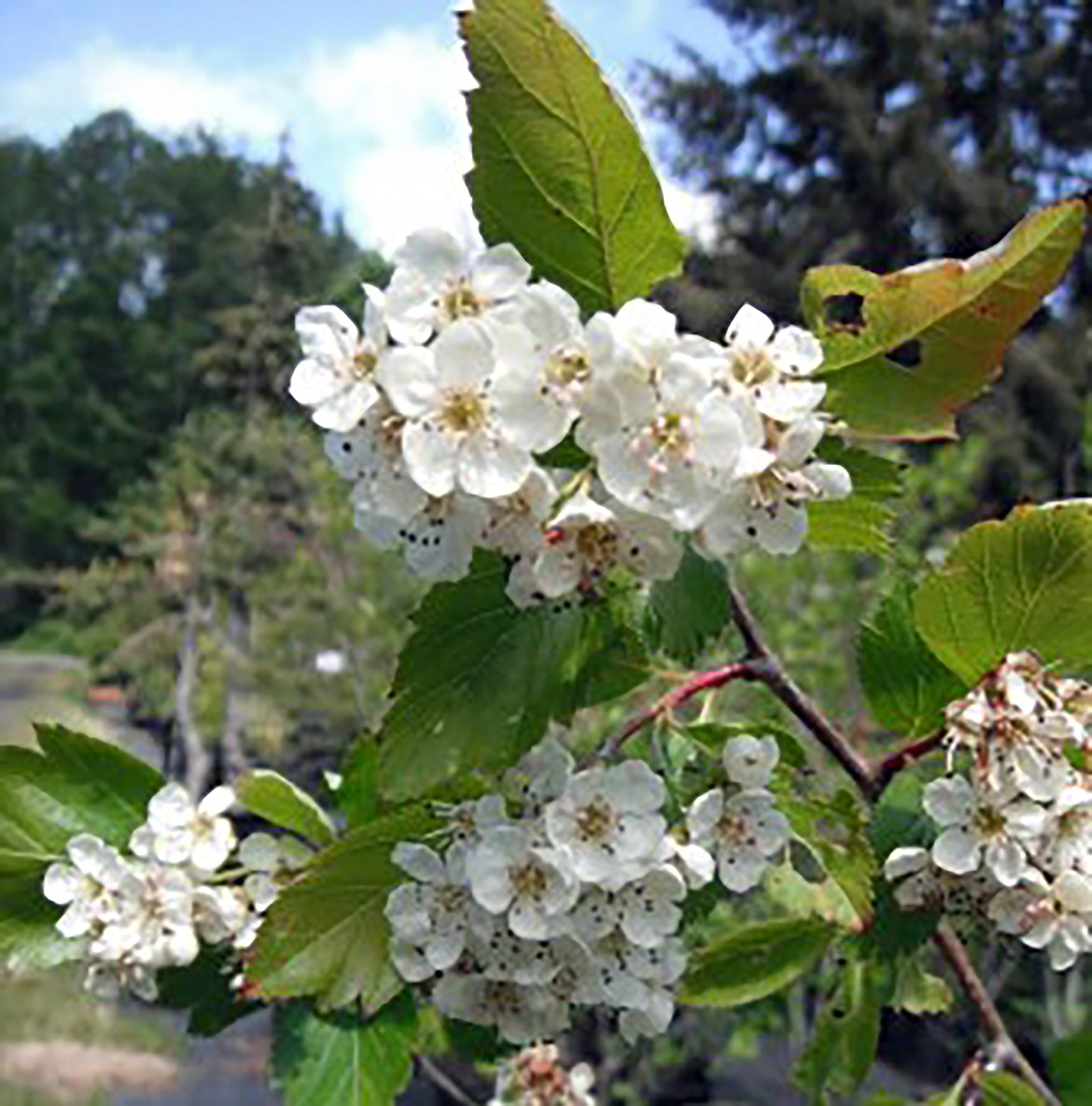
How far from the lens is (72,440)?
2814 centimetres

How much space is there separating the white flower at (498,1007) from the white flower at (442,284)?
34 centimetres

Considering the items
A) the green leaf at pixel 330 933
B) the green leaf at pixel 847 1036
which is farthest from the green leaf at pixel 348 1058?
the green leaf at pixel 847 1036

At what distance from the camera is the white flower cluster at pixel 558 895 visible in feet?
2.29

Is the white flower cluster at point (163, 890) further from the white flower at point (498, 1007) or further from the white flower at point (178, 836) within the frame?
the white flower at point (498, 1007)

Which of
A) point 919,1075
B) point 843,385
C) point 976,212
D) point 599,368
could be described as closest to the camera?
point 599,368

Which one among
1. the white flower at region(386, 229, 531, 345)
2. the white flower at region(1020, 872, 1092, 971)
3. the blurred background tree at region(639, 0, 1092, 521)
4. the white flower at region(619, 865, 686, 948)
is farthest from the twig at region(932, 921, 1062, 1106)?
the blurred background tree at region(639, 0, 1092, 521)

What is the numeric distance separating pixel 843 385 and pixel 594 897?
0.29 meters

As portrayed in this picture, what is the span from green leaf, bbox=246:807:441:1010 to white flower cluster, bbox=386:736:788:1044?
4 centimetres

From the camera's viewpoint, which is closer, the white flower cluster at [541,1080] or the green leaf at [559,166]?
the green leaf at [559,166]

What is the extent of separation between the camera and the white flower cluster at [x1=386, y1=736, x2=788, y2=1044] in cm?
70

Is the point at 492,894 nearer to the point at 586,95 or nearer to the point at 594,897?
the point at 594,897

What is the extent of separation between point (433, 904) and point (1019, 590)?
347mm

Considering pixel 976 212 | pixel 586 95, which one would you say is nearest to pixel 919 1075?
pixel 586 95

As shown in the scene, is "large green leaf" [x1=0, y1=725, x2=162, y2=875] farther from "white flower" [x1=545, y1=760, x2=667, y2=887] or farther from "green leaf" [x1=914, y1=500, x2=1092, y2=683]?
"green leaf" [x1=914, y1=500, x2=1092, y2=683]
